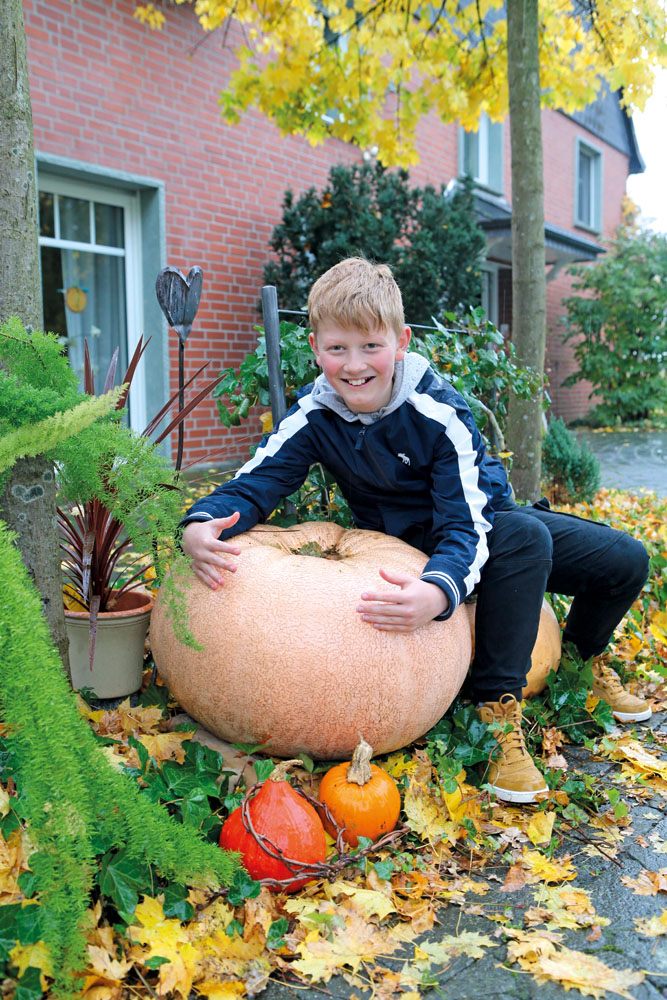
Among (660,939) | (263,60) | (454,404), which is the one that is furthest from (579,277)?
(660,939)

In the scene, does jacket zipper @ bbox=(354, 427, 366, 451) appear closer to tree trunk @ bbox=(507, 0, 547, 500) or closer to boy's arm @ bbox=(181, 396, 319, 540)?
boy's arm @ bbox=(181, 396, 319, 540)

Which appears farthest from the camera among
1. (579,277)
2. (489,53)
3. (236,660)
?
(579,277)

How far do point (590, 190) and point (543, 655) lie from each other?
16379mm

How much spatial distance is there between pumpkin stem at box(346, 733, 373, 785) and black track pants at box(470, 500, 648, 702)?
22.4 inches

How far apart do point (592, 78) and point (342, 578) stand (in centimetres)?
524

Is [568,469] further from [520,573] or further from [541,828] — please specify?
[541,828]

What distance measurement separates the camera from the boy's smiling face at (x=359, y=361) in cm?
226

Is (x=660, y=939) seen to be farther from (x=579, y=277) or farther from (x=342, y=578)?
(x=579, y=277)

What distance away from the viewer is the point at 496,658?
7.70ft

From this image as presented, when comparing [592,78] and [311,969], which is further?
[592,78]

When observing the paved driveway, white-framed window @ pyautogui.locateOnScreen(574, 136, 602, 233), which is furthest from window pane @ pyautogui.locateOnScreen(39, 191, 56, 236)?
white-framed window @ pyautogui.locateOnScreen(574, 136, 602, 233)

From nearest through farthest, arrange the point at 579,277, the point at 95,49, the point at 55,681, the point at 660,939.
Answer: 1. the point at 55,681
2. the point at 660,939
3. the point at 95,49
4. the point at 579,277

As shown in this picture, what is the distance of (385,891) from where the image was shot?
5.84 ft

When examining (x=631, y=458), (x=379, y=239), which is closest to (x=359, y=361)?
(x=379, y=239)
